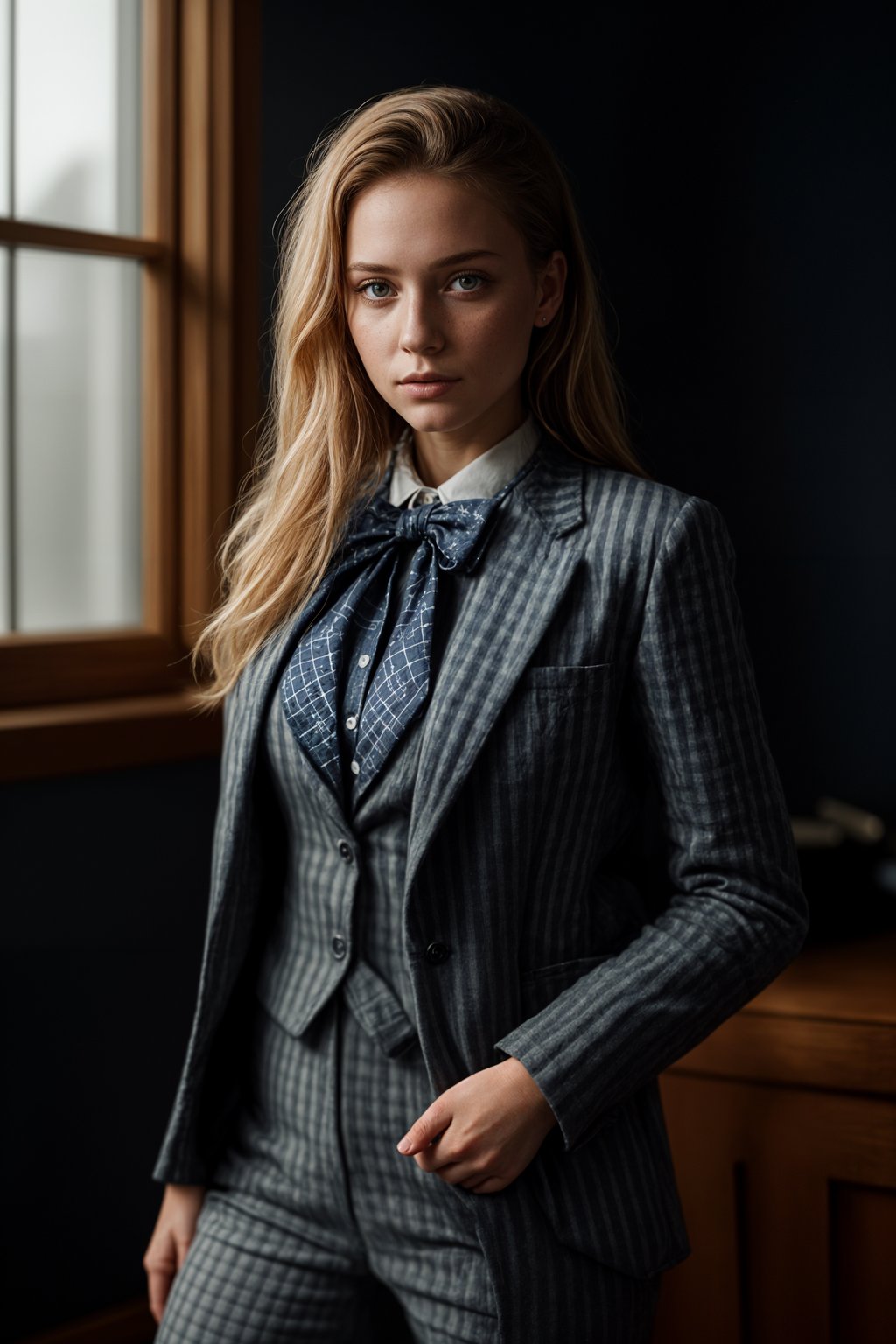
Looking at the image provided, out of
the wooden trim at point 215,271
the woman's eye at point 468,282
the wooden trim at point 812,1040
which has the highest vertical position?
the wooden trim at point 215,271

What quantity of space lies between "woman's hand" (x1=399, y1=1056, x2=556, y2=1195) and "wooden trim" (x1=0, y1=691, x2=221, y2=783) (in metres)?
0.95

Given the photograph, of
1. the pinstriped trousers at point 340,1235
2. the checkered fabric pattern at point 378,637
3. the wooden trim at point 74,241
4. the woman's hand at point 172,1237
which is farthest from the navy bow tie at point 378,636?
the wooden trim at point 74,241

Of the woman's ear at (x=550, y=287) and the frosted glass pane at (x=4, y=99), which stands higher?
the frosted glass pane at (x=4, y=99)

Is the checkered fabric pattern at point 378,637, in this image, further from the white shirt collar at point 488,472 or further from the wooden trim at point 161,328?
the wooden trim at point 161,328

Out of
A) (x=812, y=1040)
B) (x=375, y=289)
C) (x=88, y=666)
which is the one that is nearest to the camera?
(x=375, y=289)

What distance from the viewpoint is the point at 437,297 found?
3.65 feet

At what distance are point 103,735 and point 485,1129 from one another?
1013 millimetres

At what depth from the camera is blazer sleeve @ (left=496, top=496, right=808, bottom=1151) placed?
1068 mm

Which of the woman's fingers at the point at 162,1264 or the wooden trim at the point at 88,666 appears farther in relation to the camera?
the wooden trim at the point at 88,666

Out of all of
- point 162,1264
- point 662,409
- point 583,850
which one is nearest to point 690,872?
point 583,850

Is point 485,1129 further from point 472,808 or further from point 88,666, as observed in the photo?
point 88,666

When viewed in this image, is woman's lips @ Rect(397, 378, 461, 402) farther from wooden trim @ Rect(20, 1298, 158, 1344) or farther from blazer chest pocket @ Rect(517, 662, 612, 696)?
wooden trim @ Rect(20, 1298, 158, 1344)

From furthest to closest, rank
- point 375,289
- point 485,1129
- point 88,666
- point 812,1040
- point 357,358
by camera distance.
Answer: point 88,666, point 812,1040, point 357,358, point 375,289, point 485,1129

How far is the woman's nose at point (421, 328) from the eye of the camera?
3.61 ft
